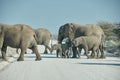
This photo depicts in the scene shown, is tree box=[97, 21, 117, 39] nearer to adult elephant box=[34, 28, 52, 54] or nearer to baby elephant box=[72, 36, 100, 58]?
adult elephant box=[34, 28, 52, 54]

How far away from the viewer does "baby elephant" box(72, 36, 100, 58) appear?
35906mm

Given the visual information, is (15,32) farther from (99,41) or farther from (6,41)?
(99,41)

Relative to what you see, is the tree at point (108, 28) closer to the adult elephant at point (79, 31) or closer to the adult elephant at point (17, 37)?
the adult elephant at point (79, 31)

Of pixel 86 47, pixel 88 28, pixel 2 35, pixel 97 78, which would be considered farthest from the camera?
pixel 88 28

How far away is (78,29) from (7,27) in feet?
37.6

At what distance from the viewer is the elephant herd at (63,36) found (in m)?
29.8

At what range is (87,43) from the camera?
36.2 meters

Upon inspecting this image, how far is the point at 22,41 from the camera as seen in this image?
30125mm

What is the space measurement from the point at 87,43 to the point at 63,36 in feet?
18.1

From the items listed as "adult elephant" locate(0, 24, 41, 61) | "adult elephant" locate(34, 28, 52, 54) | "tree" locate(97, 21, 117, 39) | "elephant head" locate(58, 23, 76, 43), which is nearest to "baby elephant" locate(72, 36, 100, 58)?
"elephant head" locate(58, 23, 76, 43)

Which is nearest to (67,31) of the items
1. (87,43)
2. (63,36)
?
(63,36)

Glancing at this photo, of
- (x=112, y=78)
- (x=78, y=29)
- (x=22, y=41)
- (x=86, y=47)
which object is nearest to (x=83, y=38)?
(x=86, y=47)

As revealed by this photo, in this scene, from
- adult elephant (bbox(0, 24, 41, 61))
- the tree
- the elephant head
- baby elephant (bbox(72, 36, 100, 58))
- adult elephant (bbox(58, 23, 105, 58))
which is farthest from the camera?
the tree

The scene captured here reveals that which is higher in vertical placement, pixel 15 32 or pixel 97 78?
pixel 15 32
